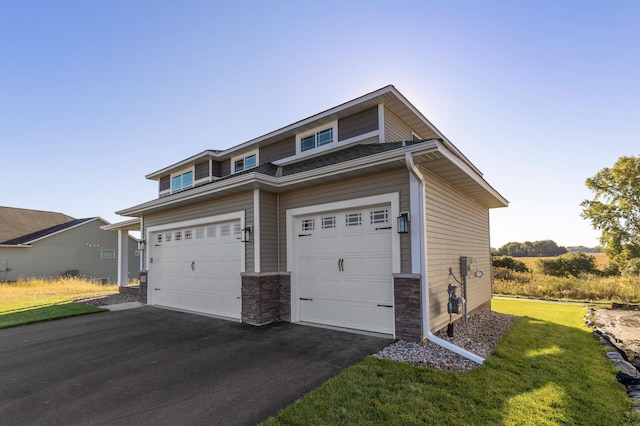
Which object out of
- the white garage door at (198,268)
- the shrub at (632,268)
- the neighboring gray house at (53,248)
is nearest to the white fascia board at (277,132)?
the white garage door at (198,268)

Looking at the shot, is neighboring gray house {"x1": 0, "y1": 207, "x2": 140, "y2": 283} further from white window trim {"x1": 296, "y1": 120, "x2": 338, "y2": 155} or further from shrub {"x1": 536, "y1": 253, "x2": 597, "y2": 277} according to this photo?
shrub {"x1": 536, "y1": 253, "x2": 597, "y2": 277}

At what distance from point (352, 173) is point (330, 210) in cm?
101

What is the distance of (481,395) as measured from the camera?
362 centimetres

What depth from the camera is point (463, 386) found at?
380 cm

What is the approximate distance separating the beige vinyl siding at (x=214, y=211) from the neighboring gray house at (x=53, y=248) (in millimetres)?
13575

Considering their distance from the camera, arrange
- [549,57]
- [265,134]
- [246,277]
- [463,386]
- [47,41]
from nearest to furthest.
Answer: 1. [463,386]
2. [246,277]
3. [549,57]
4. [47,41]
5. [265,134]

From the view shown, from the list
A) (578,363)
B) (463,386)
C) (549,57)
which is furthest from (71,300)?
(549,57)

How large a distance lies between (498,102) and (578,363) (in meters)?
7.09

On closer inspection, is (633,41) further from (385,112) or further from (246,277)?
(246,277)

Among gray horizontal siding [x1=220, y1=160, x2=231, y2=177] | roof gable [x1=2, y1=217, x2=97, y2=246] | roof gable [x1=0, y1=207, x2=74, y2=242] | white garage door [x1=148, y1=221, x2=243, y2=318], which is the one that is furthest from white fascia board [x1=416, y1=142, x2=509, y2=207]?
roof gable [x1=0, y1=207, x2=74, y2=242]

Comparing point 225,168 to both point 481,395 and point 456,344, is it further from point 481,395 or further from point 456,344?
point 481,395

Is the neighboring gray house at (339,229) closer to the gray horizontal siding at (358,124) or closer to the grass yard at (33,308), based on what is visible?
the gray horizontal siding at (358,124)

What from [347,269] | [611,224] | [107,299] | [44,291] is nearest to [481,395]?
[347,269]

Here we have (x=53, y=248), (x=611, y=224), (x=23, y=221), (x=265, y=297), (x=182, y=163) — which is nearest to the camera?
(x=265, y=297)
